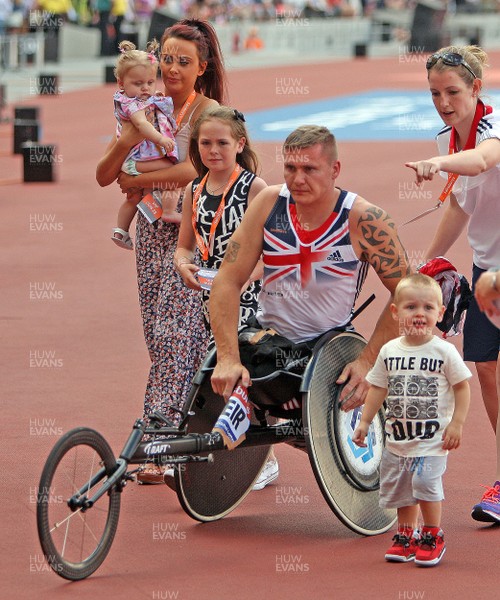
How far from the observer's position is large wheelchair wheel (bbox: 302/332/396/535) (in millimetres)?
5801

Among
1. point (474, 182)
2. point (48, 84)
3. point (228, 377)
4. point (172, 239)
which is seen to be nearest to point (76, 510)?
point (228, 377)

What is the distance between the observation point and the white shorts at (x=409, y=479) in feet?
18.5

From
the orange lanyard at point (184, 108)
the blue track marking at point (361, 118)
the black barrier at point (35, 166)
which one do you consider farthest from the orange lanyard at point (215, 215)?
the blue track marking at point (361, 118)

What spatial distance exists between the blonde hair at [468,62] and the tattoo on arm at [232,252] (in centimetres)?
118

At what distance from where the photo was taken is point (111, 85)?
106 ft

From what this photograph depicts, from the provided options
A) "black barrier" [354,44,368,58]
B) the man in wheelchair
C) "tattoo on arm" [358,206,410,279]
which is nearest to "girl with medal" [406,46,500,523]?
"tattoo on arm" [358,206,410,279]

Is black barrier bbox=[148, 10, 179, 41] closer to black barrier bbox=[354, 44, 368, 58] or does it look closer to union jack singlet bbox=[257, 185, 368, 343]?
black barrier bbox=[354, 44, 368, 58]

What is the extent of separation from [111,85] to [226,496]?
2665 cm

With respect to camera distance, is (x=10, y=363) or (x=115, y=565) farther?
(x=10, y=363)

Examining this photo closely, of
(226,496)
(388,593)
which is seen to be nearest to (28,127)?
(226,496)

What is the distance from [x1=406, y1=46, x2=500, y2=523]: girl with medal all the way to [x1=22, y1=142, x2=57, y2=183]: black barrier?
12165 millimetres

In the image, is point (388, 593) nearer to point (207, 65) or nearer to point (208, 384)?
point (208, 384)

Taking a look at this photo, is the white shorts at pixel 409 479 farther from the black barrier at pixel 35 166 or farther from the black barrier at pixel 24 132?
the black barrier at pixel 24 132

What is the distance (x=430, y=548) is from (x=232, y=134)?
2.16m
